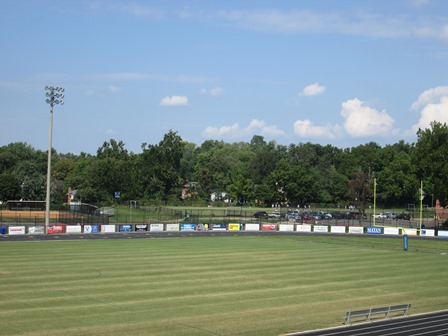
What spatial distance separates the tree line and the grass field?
158 ft

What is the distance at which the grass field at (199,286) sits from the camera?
2466 cm

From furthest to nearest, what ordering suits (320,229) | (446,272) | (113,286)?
(320,229)
(446,272)
(113,286)

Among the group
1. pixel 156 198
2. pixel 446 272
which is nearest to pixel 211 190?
pixel 156 198

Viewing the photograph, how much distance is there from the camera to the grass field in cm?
2466

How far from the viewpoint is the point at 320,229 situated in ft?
267

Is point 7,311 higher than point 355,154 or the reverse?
the reverse

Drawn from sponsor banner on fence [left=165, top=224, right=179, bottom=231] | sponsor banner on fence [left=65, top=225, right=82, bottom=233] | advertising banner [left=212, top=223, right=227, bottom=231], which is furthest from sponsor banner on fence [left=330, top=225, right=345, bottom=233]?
sponsor banner on fence [left=65, top=225, right=82, bottom=233]

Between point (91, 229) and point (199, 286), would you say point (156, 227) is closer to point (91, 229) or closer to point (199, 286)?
point (91, 229)

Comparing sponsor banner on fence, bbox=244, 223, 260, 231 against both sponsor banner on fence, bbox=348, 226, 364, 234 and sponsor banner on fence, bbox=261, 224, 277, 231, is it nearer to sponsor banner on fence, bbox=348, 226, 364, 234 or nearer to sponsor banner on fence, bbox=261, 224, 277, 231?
sponsor banner on fence, bbox=261, 224, 277, 231

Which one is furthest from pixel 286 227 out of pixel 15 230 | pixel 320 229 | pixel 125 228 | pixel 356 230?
pixel 15 230

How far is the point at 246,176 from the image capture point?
152000 millimetres

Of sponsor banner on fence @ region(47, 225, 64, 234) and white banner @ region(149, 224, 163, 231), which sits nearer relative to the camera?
sponsor banner on fence @ region(47, 225, 64, 234)

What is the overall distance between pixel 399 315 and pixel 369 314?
9.10 feet

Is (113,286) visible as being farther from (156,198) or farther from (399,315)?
(156,198)
